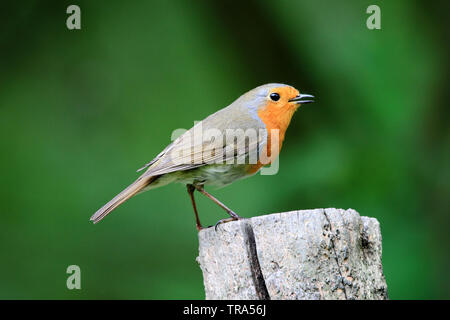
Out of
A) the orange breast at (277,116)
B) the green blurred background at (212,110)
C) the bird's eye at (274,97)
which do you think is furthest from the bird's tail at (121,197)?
the green blurred background at (212,110)

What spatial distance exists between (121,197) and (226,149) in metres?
0.84

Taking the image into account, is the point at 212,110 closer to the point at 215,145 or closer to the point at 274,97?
the point at 274,97

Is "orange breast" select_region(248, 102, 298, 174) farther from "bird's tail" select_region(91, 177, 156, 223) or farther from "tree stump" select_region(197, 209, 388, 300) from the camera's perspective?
"tree stump" select_region(197, 209, 388, 300)

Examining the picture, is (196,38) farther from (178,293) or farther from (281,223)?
(281,223)

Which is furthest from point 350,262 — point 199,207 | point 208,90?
point 208,90

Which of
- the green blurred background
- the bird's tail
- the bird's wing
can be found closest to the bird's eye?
the bird's wing

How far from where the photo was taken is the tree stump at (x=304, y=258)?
9.97 feet

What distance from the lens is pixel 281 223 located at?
3.14 meters

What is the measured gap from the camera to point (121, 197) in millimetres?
4117

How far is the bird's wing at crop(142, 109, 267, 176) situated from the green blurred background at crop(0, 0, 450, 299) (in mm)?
1720

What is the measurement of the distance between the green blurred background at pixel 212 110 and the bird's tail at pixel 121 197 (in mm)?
2058

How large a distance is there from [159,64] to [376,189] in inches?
117

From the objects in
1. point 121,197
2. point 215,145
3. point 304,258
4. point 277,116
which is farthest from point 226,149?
point 304,258

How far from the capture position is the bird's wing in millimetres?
4203
